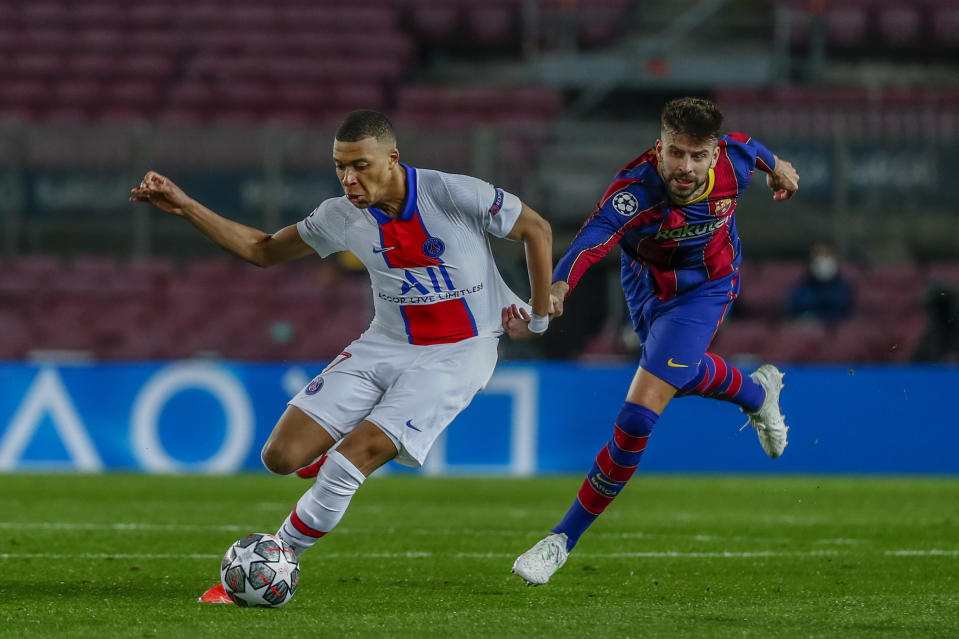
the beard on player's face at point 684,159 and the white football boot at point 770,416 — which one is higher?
the beard on player's face at point 684,159

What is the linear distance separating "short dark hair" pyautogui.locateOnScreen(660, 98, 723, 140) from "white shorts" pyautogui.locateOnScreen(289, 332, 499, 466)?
1228mm

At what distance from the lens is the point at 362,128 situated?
561cm

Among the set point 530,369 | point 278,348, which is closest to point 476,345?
point 530,369

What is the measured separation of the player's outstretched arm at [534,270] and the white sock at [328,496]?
0.93 m

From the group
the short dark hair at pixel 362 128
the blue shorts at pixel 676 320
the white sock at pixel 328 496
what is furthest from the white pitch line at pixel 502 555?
the short dark hair at pixel 362 128

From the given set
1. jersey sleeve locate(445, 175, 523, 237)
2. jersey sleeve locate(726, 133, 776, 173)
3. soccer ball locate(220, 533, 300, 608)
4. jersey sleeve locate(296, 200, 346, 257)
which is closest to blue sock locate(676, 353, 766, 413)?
jersey sleeve locate(726, 133, 776, 173)

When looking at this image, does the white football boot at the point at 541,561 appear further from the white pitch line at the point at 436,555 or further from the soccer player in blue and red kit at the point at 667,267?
the white pitch line at the point at 436,555

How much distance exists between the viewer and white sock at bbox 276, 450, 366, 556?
5.61 m

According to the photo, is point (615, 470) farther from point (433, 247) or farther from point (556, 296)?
point (433, 247)

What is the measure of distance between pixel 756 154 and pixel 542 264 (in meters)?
1.50

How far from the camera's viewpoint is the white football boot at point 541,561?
6031mm

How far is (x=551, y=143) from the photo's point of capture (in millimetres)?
15594

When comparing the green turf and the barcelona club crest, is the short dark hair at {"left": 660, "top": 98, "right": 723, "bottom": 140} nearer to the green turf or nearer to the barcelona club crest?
the barcelona club crest

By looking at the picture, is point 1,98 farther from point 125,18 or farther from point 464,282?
point 464,282
